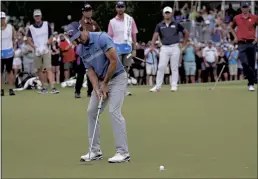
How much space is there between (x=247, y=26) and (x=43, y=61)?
4.69 m

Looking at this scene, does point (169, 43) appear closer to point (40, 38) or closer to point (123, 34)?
point (123, 34)

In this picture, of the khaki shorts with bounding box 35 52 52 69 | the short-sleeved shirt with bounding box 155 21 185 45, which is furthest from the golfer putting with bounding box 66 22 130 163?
the khaki shorts with bounding box 35 52 52 69

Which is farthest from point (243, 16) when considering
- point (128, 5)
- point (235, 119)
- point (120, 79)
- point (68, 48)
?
point (128, 5)

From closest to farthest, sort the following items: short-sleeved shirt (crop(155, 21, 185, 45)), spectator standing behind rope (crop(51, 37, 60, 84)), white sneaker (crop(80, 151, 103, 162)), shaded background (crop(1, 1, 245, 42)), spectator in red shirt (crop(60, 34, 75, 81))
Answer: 1. white sneaker (crop(80, 151, 103, 162))
2. short-sleeved shirt (crop(155, 21, 185, 45))
3. spectator standing behind rope (crop(51, 37, 60, 84))
4. spectator in red shirt (crop(60, 34, 75, 81))
5. shaded background (crop(1, 1, 245, 42))

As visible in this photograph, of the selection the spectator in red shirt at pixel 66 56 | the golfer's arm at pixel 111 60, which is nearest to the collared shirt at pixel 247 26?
the golfer's arm at pixel 111 60

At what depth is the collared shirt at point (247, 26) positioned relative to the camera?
14656 millimetres

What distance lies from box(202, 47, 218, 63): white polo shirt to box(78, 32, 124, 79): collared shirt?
1761 cm

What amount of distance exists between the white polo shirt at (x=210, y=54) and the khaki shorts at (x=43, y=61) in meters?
11.3

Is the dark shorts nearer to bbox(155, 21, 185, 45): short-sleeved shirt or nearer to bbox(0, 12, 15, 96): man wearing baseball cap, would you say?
bbox(0, 12, 15, 96): man wearing baseball cap

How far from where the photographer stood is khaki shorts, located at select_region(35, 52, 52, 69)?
1564cm

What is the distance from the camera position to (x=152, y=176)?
7.65 m

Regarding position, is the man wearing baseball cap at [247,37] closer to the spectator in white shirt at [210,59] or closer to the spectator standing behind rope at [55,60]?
the spectator standing behind rope at [55,60]

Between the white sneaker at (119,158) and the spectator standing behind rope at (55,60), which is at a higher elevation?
the white sneaker at (119,158)

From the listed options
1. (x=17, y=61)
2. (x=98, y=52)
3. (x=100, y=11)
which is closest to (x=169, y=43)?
(x=98, y=52)
